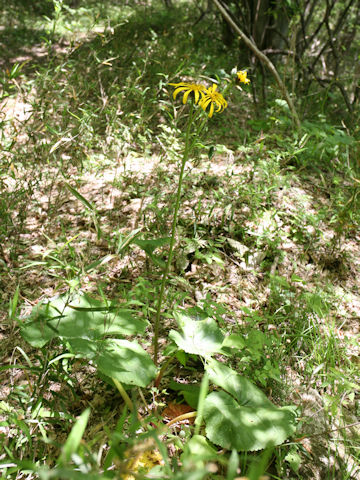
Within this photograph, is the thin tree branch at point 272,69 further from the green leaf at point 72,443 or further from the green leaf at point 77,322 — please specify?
the green leaf at point 72,443

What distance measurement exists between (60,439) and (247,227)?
70.1 inches

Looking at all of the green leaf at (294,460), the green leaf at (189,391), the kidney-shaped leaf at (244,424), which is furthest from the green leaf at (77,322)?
the green leaf at (294,460)

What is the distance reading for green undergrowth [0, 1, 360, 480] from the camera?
1374 millimetres

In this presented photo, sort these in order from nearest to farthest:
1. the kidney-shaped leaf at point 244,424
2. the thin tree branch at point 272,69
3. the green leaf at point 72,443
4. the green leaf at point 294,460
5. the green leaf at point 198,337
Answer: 1. the green leaf at point 72,443
2. the kidney-shaped leaf at point 244,424
3. the green leaf at point 294,460
4. the green leaf at point 198,337
5. the thin tree branch at point 272,69

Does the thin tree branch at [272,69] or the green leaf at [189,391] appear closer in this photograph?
the green leaf at [189,391]

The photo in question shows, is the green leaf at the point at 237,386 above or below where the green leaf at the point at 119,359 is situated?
below

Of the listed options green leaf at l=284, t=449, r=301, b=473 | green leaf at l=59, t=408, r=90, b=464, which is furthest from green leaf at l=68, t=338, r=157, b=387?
green leaf at l=284, t=449, r=301, b=473

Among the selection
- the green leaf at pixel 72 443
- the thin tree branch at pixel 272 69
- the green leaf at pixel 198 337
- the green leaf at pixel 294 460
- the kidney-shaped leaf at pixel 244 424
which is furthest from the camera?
the thin tree branch at pixel 272 69

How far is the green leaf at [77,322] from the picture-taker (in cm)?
137

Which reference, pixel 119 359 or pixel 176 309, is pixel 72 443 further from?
pixel 176 309

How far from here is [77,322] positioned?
1484 millimetres

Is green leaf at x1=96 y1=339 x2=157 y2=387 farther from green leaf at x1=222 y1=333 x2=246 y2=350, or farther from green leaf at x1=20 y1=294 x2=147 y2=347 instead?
green leaf at x1=222 y1=333 x2=246 y2=350

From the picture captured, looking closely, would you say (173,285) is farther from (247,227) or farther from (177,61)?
(177,61)

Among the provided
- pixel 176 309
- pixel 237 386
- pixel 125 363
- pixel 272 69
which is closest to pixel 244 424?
pixel 237 386
